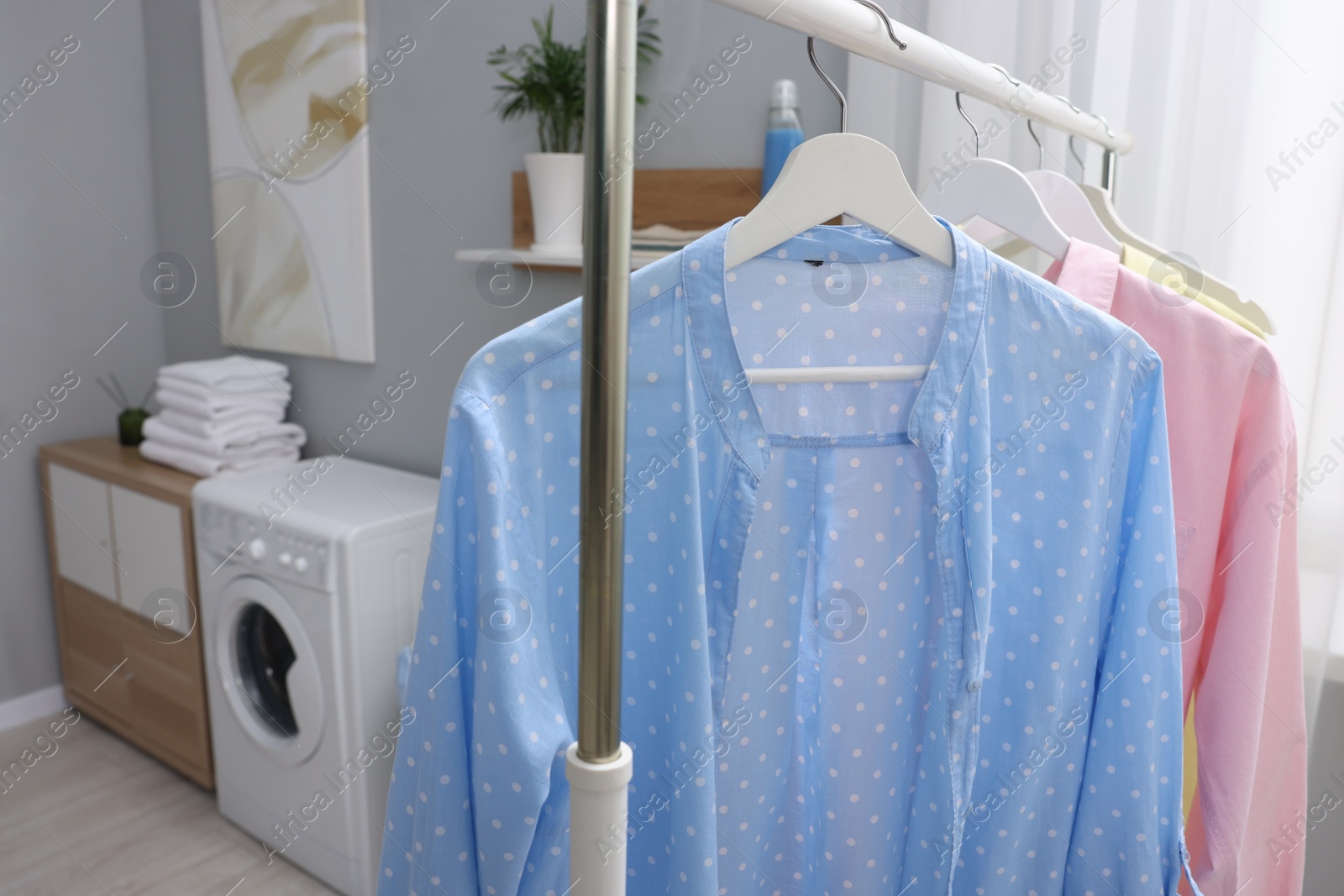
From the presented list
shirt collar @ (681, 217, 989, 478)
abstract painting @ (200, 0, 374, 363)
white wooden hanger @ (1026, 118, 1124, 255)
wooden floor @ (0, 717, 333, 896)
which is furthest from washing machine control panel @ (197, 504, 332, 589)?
white wooden hanger @ (1026, 118, 1124, 255)

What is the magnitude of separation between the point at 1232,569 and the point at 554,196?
1.43 m

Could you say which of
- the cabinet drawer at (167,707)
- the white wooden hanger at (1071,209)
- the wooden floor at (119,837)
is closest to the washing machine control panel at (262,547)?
the cabinet drawer at (167,707)

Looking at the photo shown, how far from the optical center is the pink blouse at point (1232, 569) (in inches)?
37.6

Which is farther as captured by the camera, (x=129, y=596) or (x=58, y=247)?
(x=58, y=247)

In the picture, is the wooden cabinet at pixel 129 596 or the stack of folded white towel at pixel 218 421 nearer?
the wooden cabinet at pixel 129 596

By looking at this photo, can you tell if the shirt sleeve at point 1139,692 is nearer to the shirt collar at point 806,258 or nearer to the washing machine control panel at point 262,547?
the shirt collar at point 806,258

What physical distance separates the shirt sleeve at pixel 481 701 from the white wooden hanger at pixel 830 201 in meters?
0.26

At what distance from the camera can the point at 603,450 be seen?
1.66 feet

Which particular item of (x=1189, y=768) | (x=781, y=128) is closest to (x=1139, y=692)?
(x=1189, y=768)

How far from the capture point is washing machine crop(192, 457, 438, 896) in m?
2.04

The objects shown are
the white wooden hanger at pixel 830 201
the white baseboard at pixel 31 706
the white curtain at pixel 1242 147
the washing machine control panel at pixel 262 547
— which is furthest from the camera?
the white baseboard at pixel 31 706

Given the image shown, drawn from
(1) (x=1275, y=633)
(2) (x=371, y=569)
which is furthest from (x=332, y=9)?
(1) (x=1275, y=633)

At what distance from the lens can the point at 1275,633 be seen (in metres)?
1.04

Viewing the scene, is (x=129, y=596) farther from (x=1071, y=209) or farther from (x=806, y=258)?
(x=1071, y=209)
